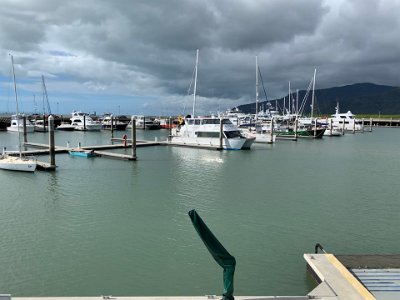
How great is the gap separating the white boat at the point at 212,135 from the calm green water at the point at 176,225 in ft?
50.4

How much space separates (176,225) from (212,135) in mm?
35463

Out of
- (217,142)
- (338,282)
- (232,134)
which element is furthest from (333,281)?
(232,134)

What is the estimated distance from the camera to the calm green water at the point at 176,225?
486 inches

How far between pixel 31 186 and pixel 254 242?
18.4 m

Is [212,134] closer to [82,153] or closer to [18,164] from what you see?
[82,153]

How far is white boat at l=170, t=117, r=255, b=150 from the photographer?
2024 inches

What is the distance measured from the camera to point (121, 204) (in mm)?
22359

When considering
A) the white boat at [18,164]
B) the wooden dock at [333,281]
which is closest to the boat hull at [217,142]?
the white boat at [18,164]

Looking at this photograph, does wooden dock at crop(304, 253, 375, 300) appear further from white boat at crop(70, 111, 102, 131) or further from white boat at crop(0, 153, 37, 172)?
white boat at crop(70, 111, 102, 131)

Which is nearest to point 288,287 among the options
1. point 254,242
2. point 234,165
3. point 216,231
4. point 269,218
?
point 254,242

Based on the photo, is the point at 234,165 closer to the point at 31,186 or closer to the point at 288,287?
the point at 31,186

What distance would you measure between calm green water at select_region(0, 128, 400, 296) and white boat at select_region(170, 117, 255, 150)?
15361 mm

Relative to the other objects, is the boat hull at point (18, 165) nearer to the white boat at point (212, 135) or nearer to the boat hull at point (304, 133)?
the white boat at point (212, 135)

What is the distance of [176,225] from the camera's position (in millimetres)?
18062
